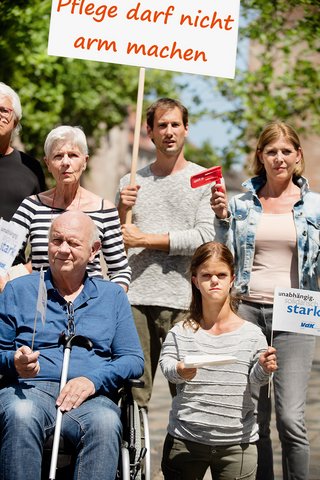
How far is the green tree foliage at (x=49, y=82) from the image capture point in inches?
412

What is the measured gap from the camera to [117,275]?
5.51 m

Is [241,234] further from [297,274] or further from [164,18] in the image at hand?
[164,18]

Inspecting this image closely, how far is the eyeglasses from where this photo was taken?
19.0 ft

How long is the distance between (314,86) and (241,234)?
935 cm

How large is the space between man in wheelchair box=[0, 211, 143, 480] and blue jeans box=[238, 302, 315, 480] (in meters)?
0.78

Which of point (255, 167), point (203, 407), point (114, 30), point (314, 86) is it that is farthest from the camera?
point (314, 86)

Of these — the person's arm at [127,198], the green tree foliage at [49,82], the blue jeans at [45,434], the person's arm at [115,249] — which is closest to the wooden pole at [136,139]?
the person's arm at [127,198]

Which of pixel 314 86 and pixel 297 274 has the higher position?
pixel 314 86

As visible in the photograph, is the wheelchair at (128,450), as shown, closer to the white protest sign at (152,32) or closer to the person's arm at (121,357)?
the person's arm at (121,357)

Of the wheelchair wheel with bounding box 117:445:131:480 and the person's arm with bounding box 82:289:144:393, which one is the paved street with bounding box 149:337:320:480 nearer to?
the person's arm with bounding box 82:289:144:393

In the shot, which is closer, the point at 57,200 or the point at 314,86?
the point at 57,200

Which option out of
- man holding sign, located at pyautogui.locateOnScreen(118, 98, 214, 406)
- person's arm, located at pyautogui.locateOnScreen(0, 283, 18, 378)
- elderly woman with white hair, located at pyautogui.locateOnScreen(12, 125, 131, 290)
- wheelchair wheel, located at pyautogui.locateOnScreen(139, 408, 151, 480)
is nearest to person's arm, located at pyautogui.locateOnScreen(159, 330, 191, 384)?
wheelchair wheel, located at pyautogui.locateOnScreen(139, 408, 151, 480)

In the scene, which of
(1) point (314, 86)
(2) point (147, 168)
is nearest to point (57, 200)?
(2) point (147, 168)

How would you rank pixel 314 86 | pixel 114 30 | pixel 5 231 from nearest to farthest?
pixel 5 231 → pixel 114 30 → pixel 314 86
